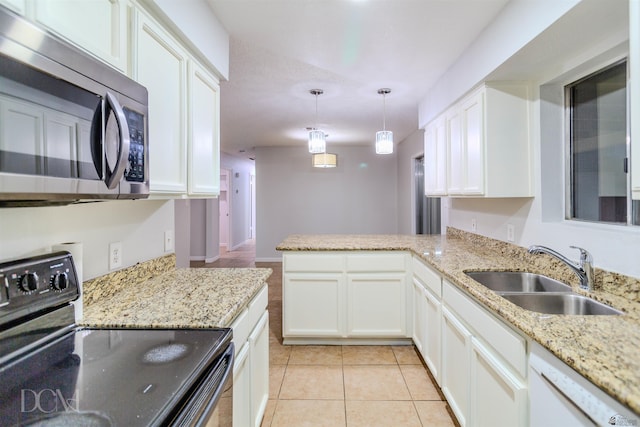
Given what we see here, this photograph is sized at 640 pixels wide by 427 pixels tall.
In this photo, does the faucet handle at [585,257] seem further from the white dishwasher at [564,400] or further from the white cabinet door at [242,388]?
the white cabinet door at [242,388]

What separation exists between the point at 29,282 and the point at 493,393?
1718 millimetres

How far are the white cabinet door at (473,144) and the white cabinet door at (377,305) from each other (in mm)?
936

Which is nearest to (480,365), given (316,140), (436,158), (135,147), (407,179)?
(135,147)

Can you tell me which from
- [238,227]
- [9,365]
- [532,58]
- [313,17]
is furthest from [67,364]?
[238,227]

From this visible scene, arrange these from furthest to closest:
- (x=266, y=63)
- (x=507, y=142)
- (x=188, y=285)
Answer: (x=266, y=63)
(x=507, y=142)
(x=188, y=285)

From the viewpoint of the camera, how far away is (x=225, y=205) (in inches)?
342

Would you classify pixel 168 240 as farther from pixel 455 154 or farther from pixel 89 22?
pixel 455 154

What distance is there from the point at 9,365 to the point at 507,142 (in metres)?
2.63

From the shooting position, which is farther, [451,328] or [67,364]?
[451,328]

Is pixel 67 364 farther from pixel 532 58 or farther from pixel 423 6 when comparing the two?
pixel 532 58

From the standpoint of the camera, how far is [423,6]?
6.26 ft

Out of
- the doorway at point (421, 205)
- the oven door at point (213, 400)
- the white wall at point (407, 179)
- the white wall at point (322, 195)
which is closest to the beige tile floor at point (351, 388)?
the oven door at point (213, 400)

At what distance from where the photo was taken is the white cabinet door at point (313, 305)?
110 inches

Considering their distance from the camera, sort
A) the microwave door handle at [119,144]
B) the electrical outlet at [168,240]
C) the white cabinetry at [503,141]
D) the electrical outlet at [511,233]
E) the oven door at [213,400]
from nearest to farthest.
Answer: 1. the oven door at [213,400]
2. the microwave door handle at [119,144]
3. the electrical outlet at [168,240]
4. the white cabinetry at [503,141]
5. the electrical outlet at [511,233]
